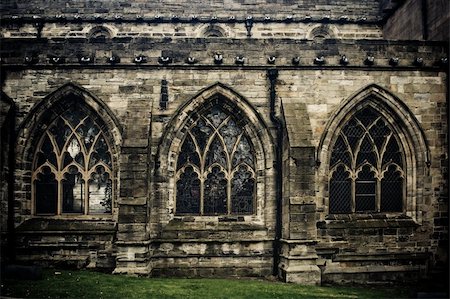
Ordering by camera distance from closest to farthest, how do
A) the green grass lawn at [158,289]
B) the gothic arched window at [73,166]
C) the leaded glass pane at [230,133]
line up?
the green grass lawn at [158,289] < the gothic arched window at [73,166] < the leaded glass pane at [230,133]

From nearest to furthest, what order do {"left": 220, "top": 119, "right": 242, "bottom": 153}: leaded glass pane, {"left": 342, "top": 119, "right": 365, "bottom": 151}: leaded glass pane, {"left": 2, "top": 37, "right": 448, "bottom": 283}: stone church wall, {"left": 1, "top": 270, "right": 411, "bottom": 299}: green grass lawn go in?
{"left": 1, "top": 270, "right": 411, "bottom": 299}: green grass lawn < {"left": 2, "top": 37, "right": 448, "bottom": 283}: stone church wall < {"left": 220, "top": 119, "right": 242, "bottom": 153}: leaded glass pane < {"left": 342, "top": 119, "right": 365, "bottom": 151}: leaded glass pane

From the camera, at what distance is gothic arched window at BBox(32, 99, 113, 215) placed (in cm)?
1166

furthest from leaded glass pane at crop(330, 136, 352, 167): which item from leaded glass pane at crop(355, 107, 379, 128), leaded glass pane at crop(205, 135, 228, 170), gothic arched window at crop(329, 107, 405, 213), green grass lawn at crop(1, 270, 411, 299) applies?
green grass lawn at crop(1, 270, 411, 299)

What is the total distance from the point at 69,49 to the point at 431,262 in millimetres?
12469

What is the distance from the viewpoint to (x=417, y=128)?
38.7 ft

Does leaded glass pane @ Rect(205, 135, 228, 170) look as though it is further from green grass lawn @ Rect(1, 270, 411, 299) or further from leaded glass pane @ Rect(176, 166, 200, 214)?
green grass lawn @ Rect(1, 270, 411, 299)

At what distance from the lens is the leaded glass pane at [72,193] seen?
38.3 ft

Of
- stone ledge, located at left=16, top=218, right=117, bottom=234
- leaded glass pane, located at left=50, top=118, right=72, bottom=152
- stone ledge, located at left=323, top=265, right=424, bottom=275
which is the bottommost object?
stone ledge, located at left=323, top=265, right=424, bottom=275

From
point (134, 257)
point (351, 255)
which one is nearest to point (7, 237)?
point (134, 257)

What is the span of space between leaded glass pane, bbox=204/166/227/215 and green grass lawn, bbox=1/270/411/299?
213 cm

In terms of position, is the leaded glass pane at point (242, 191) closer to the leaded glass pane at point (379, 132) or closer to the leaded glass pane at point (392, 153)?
the leaded glass pane at point (379, 132)

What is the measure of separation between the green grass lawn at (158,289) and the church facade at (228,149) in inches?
40.5

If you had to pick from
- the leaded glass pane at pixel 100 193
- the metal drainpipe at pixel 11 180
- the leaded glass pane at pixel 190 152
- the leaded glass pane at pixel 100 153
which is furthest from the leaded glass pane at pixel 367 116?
the metal drainpipe at pixel 11 180

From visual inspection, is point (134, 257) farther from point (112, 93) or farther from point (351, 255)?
point (351, 255)
